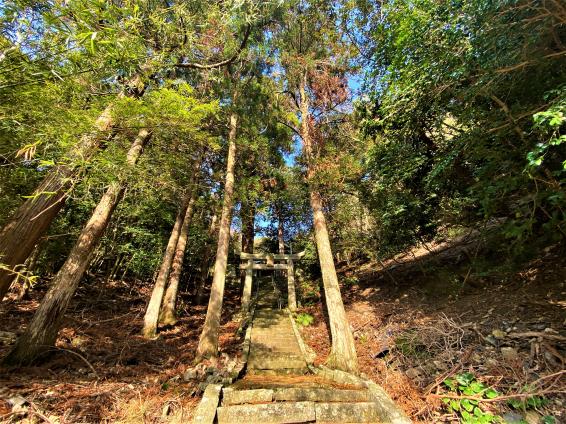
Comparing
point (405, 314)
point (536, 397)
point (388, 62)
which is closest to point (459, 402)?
point (536, 397)

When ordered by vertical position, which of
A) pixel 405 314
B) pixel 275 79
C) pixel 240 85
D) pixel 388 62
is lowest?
pixel 405 314

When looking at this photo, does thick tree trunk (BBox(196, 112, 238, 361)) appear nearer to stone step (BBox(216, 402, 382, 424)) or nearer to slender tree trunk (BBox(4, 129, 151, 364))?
stone step (BBox(216, 402, 382, 424))

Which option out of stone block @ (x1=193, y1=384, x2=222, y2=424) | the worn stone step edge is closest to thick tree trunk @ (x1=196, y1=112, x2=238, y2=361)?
stone block @ (x1=193, y1=384, x2=222, y2=424)

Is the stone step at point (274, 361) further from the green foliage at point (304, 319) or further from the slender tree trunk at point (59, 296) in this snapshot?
the slender tree trunk at point (59, 296)

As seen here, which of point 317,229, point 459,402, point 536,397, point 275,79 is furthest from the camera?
point 275,79

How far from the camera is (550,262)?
6.52 meters

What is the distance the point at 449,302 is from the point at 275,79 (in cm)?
972

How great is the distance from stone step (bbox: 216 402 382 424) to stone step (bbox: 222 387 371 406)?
0.30m

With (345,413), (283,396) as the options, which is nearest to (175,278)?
(283,396)

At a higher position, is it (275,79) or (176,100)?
(275,79)

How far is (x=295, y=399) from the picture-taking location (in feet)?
14.4

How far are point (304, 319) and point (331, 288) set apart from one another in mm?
2777

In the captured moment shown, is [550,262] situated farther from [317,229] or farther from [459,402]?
[317,229]

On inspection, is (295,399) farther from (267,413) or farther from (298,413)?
(267,413)
